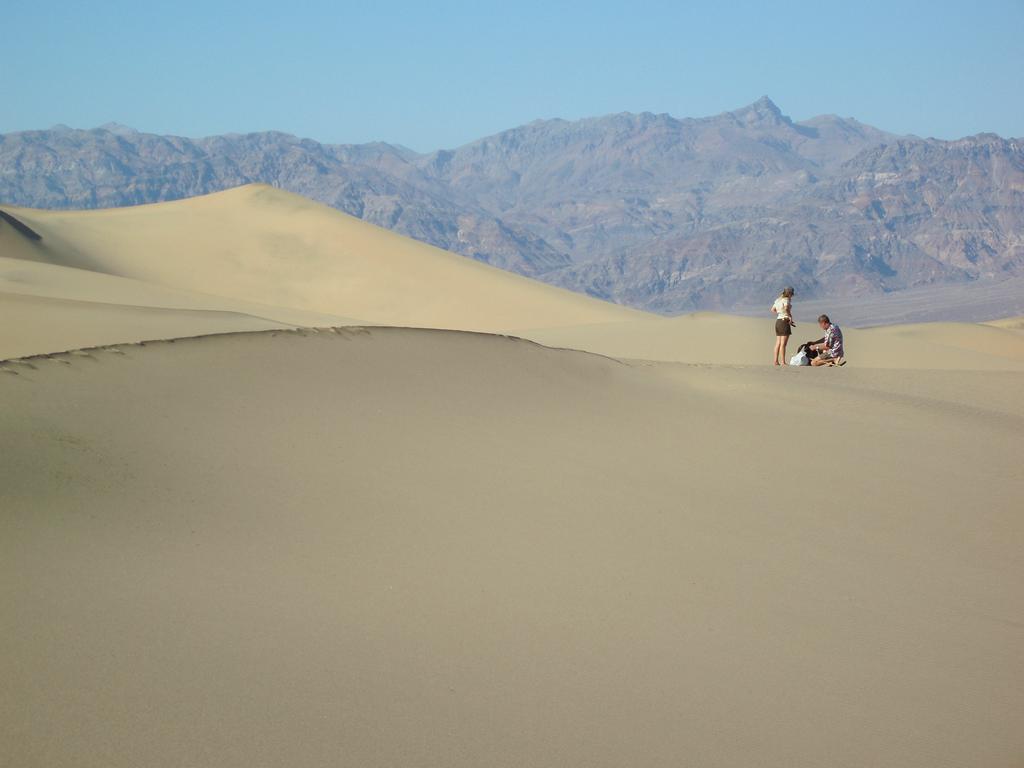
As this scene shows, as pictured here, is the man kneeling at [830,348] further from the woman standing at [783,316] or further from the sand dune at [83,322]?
the sand dune at [83,322]

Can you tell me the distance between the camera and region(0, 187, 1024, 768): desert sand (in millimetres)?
3752

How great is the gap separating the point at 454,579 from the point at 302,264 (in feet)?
101

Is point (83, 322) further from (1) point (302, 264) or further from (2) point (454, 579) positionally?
(1) point (302, 264)

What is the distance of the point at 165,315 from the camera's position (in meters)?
11.7

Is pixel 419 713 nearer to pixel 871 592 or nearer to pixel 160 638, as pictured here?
pixel 160 638

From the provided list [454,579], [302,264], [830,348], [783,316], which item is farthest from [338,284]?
[454,579]

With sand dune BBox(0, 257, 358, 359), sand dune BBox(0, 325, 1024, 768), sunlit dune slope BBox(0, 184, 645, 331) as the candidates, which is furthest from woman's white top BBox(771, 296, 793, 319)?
sunlit dune slope BBox(0, 184, 645, 331)

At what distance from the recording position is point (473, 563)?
5.18m

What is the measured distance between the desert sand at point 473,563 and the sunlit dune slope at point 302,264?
22002mm

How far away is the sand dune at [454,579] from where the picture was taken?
3723 millimetres

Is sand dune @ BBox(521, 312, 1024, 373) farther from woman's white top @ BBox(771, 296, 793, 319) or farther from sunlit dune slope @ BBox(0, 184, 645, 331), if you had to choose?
sunlit dune slope @ BBox(0, 184, 645, 331)

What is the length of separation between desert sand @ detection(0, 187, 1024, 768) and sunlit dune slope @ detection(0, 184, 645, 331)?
22002 millimetres

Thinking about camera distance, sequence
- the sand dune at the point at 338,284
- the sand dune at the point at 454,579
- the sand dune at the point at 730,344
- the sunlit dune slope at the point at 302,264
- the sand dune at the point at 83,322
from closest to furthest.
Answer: the sand dune at the point at 454,579
the sand dune at the point at 83,322
the sand dune at the point at 730,344
the sand dune at the point at 338,284
the sunlit dune slope at the point at 302,264

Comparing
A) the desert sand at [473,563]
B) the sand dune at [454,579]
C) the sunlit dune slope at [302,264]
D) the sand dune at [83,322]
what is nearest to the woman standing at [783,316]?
the desert sand at [473,563]
